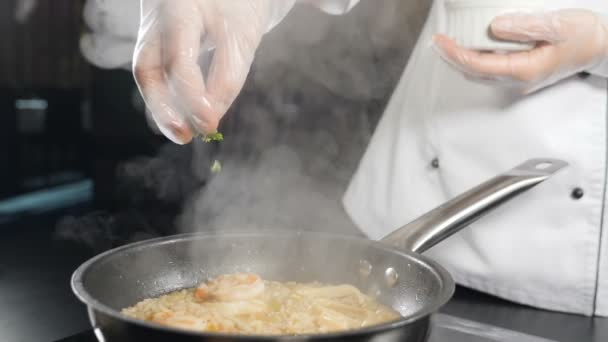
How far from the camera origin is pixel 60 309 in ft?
4.59

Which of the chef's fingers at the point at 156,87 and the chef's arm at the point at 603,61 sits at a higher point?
the chef's arm at the point at 603,61

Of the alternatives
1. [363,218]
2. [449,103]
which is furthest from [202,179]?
[449,103]

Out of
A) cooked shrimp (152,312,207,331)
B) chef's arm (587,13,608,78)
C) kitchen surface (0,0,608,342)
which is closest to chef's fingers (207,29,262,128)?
cooked shrimp (152,312,207,331)

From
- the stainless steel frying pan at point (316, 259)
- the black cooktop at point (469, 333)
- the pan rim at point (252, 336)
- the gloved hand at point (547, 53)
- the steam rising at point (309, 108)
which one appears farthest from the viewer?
the steam rising at point (309, 108)

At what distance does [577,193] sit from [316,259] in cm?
75

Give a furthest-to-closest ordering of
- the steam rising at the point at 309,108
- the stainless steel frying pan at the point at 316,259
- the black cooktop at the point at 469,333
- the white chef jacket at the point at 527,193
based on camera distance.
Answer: the steam rising at the point at 309,108 → the white chef jacket at the point at 527,193 → the black cooktop at the point at 469,333 → the stainless steel frying pan at the point at 316,259

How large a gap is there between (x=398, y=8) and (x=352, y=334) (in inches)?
94.0

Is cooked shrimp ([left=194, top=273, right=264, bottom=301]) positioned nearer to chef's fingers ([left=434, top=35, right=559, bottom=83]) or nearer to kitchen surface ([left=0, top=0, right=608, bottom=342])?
kitchen surface ([left=0, top=0, right=608, bottom=342])

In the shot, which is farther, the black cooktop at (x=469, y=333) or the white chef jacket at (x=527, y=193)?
the white chef jacket at (x=527, y=193)

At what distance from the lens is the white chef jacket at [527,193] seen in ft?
5.09

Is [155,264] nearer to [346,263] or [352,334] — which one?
[346,263]

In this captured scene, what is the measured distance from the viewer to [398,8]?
289cm

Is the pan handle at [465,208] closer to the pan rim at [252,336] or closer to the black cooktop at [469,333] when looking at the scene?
the pan rim at [252,336]

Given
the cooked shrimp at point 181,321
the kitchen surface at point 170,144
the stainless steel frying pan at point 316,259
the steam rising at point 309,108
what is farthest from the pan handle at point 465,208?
the steam rising at point 309,108
